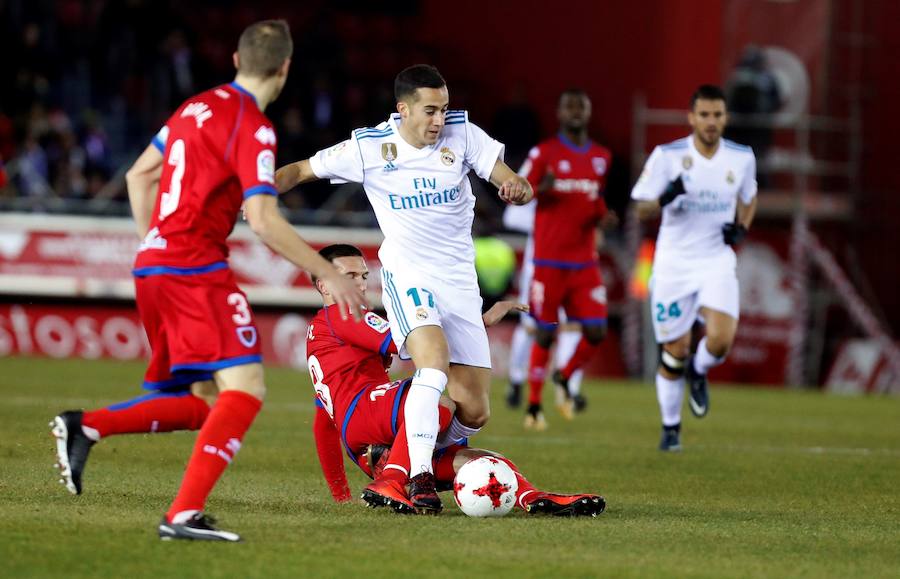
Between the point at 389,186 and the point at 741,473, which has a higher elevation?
the point at 389,186

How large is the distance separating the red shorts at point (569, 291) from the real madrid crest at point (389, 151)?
244 inches

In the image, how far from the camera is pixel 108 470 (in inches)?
340

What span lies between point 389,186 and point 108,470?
2516 mm

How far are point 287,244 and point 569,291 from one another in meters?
8.25

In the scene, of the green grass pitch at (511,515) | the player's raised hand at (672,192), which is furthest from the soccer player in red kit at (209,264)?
the player's raised hand at (672,192)

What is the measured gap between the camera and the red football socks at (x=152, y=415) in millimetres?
6270

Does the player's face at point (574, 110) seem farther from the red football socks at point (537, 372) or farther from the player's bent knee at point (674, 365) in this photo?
the player's bent knee at point (674, 365)

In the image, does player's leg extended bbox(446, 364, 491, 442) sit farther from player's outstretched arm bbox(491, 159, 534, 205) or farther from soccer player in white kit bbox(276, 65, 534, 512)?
player's outstretched arm bbox(491, 159, 534, 205)

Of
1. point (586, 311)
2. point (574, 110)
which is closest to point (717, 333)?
point (586, 311)

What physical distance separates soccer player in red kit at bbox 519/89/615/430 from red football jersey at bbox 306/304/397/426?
232 inches

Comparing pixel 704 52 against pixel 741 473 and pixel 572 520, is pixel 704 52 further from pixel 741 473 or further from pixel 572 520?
pixel 572 520

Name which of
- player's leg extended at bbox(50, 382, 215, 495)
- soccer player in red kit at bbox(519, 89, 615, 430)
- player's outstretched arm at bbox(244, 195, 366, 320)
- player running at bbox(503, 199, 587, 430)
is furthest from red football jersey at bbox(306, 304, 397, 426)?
player running at bbox(503, 199, 587, 430)

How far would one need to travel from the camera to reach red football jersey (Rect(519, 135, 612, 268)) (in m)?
13.5

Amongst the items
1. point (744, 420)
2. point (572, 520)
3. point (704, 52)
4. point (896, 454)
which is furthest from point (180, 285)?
point (704, 52)
